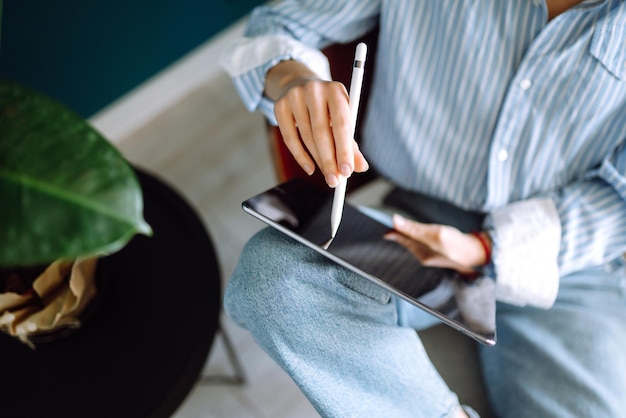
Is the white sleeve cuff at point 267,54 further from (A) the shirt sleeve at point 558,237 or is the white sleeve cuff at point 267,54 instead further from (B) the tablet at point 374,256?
(A) the shirt sleeve at point 558,237

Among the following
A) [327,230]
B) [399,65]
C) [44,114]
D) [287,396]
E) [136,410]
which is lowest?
[287,396]

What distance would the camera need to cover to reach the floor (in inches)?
43.0

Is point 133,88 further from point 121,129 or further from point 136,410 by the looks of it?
point 136,410

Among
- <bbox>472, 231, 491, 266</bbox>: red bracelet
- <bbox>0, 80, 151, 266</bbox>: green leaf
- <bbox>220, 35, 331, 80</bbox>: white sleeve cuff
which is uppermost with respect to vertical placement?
<bbox>0, 80, 151, 266</bbox>: green leaf

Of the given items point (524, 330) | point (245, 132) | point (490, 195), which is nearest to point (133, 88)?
point (245, 132)

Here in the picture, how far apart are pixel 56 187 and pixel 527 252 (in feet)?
1.96

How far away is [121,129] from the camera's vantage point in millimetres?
1367

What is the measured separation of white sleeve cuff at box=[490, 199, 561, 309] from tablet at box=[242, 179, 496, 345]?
0.13 feet

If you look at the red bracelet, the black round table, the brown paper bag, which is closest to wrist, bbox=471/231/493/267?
the red bracelet

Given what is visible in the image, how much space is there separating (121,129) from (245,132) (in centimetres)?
32

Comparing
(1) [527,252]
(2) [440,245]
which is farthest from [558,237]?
(2) [440,245]

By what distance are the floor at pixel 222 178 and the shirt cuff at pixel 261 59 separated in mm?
570

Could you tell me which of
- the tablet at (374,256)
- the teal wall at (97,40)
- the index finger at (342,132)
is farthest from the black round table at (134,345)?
the teal wall at (97,40)

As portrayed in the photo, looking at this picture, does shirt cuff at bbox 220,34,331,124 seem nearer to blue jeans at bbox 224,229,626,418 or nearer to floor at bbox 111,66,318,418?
blue jeans at bbox 224,229,626,418
